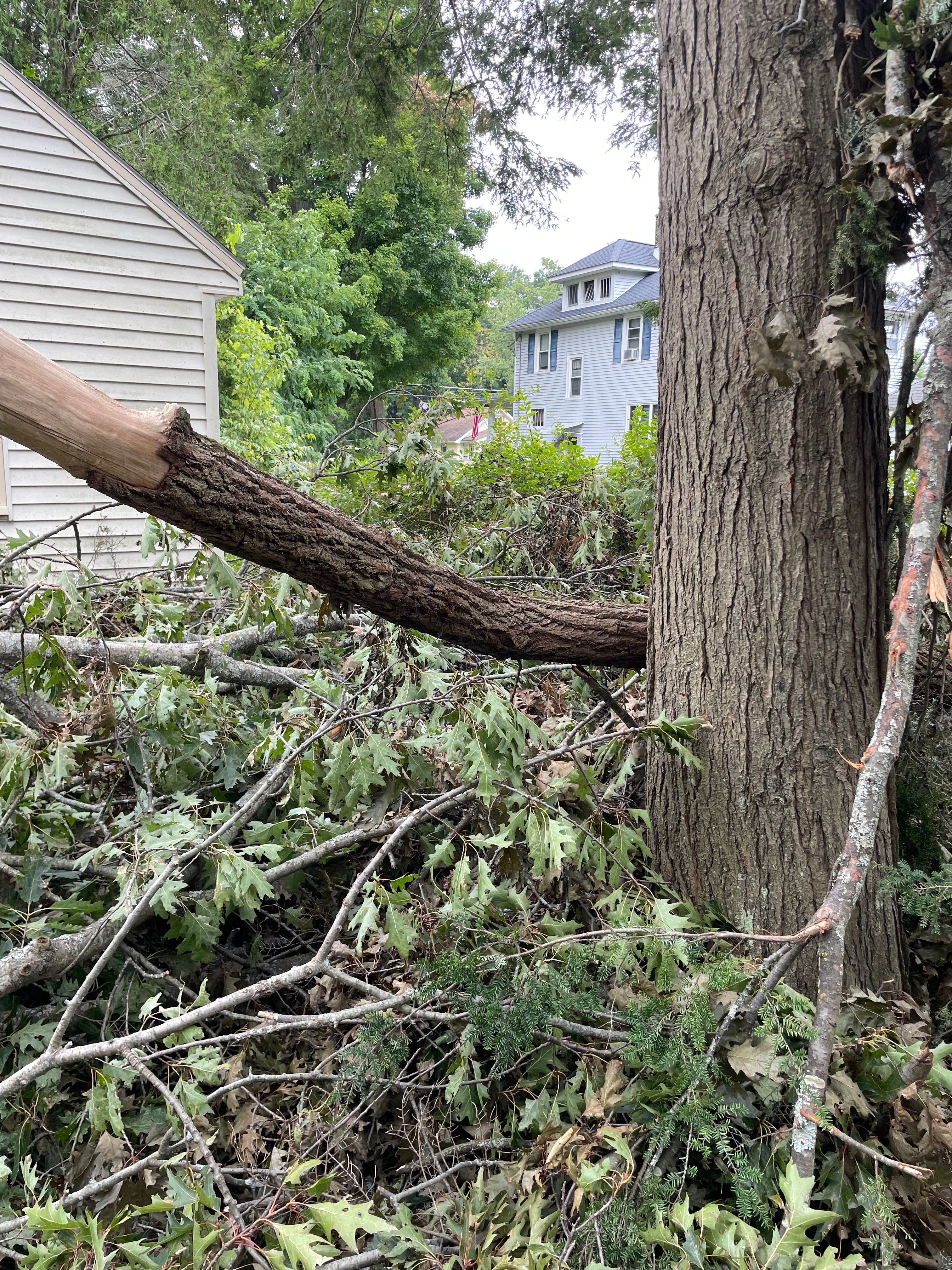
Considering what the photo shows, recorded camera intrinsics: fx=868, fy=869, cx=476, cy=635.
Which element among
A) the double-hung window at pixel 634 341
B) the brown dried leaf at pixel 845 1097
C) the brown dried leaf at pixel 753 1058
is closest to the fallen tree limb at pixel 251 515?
the brown dried leaf at pixel 753 1058

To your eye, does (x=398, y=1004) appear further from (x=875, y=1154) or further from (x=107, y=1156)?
(x=875, y=1154)

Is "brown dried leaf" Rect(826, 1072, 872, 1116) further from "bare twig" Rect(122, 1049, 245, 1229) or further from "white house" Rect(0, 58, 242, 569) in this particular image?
"white house" Rect(0, 58, 242, 569)

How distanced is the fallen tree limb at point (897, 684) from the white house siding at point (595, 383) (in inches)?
992

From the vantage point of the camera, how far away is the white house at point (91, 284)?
7.31m

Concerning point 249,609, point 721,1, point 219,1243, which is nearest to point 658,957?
point 219,1243

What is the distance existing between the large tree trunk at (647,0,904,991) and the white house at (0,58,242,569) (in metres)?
5.70

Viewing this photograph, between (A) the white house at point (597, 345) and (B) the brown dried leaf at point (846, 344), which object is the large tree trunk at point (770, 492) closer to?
(B) the brown dried leaf at point (846, 344)

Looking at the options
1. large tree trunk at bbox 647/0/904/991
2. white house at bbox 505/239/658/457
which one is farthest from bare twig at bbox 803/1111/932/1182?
white house at bbox 505/239/658/457

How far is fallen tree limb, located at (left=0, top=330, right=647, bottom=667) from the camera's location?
160 cm

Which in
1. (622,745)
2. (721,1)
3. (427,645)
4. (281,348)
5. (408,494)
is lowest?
(622,745)

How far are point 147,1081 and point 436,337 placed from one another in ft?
93.2

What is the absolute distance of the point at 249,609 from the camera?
9.62 ft

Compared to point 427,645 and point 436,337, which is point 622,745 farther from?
point 436,337

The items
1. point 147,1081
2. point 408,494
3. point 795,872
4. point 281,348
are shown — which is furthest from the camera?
point 281,348
